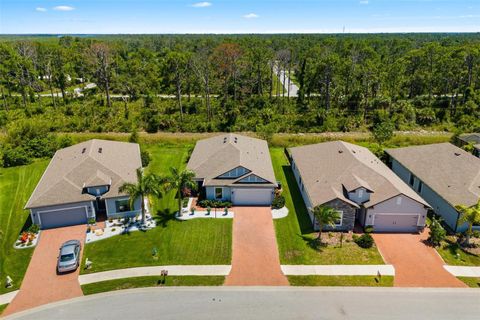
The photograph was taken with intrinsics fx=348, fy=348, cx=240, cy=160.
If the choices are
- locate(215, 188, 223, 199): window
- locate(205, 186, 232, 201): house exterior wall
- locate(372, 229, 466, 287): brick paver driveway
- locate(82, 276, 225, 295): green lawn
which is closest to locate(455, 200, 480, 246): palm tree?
locate(372, 229, 466, 287): brick paver driveway

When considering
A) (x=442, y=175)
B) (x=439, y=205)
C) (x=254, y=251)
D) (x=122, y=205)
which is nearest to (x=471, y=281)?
(x=439, y=205)

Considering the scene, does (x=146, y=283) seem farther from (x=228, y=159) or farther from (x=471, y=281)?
(x=471, y=281)

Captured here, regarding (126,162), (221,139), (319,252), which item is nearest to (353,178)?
(319,252)

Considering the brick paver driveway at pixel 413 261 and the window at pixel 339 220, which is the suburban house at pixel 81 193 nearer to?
the window at pixel 339 220

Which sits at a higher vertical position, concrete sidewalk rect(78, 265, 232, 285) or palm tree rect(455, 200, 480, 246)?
palm tree rect(455, 200, 480, 246)

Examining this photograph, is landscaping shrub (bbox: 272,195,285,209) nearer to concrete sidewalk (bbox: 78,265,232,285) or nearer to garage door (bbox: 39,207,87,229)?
concrete sidewalk (bbox: 78,265,232,285)

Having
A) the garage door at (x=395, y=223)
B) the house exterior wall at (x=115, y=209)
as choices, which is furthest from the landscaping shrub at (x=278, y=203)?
the house exterior wall at (x=115, y=209)
